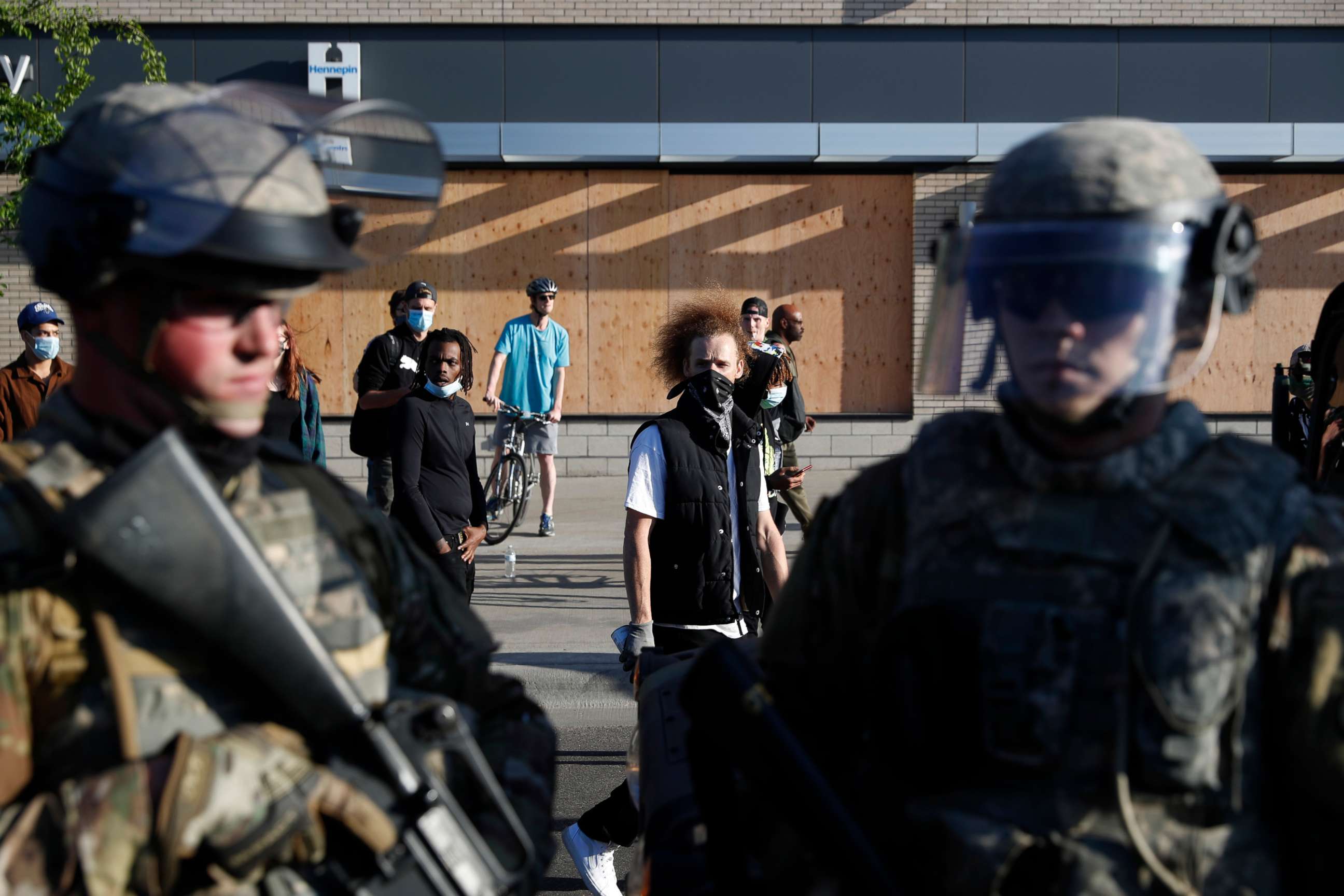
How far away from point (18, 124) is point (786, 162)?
763 centimetres

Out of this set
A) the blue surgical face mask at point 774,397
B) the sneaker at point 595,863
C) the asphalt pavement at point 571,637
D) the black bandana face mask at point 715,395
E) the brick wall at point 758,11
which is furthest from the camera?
the brick wall at point 758,11

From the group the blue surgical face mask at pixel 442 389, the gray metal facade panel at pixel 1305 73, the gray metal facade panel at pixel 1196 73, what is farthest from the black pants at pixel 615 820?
the gray metal facade panel at pixel 1305 73

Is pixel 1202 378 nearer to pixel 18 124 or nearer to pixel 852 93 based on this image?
pixel 852 93

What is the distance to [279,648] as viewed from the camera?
→ 1591 mm

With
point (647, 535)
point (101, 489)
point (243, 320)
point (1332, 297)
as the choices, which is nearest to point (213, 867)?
point (101, 489)

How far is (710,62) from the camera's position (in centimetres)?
1403

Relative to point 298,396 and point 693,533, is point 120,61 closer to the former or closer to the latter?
point 298,396

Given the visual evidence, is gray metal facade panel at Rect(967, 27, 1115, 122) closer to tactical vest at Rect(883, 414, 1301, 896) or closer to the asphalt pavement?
the asphalt pavement

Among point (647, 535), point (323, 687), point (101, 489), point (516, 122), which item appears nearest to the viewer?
point (101, 489)

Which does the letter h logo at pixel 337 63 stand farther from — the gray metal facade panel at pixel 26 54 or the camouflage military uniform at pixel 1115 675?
the camouflage military uniform at pixel 1115 675

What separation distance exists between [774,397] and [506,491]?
3.95 meters

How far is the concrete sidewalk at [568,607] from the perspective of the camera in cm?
648

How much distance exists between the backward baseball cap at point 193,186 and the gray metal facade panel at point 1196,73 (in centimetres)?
1409

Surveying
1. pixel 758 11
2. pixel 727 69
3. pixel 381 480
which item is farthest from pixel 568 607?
pixel 758 11
